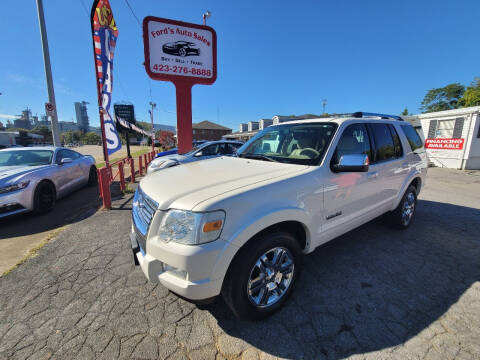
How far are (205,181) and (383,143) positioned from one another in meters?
2.75

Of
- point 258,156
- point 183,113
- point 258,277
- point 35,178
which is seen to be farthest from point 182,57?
point 258,277

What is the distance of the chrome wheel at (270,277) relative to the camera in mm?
1960

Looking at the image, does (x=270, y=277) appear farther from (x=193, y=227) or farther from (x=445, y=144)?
(x=445, y=144)

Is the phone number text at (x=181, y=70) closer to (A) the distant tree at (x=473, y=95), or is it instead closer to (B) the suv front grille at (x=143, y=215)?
(B) the suv front grille at (x=143, y=215)

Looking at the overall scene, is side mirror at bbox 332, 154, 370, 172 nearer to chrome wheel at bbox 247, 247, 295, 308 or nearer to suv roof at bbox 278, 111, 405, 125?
suv roof at bbox 278, 111, 405, 125

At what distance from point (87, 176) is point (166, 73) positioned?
474cm

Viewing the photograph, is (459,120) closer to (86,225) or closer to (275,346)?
(275,346)

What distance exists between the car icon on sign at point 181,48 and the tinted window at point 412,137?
314 inches

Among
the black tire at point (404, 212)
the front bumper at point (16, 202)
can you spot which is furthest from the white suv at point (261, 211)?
the front bumper at point (16, 202)

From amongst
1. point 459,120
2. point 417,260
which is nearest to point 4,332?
point 417,260

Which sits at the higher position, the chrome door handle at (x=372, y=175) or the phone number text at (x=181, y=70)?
the phone number text at (x=181, y=70)

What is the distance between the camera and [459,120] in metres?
11.8

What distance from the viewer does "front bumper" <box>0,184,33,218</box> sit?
4020mm

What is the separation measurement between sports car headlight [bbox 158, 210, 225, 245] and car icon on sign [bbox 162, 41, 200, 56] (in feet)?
28.7
